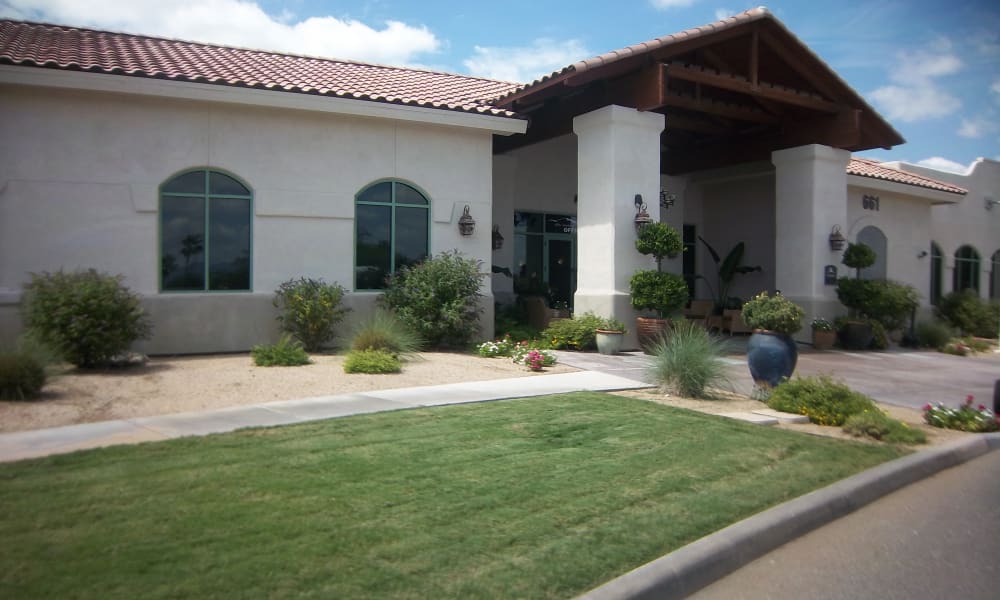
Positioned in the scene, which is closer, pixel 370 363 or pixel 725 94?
pixel 370 363

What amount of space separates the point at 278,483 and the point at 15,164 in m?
9.89

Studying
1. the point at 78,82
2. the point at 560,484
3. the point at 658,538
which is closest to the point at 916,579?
the point at 658,538

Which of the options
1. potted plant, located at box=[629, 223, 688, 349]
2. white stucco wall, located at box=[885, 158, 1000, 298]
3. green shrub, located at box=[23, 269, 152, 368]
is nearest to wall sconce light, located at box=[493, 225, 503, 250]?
potted plant, located at box=[629, 223, 688, 349]

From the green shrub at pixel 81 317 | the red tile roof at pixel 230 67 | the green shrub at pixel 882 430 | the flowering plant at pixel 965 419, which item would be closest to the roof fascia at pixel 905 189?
the red tile roof at pixel 230 67

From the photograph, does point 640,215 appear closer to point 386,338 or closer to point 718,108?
point 718,108

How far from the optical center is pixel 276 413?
7801 mm

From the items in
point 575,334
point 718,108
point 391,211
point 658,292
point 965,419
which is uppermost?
point 718,108

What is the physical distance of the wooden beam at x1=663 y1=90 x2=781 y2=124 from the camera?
1630 cm

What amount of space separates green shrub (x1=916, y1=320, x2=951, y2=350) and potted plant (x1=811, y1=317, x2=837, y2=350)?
132 inches

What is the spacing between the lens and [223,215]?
13469 mm

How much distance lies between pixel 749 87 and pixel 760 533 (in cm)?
1324

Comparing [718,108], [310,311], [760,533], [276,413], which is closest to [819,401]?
[760,533]

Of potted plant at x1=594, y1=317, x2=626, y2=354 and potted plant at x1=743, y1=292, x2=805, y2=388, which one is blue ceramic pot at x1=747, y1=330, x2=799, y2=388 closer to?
potted plant at x1=743, y1=292, x2=805, y2=388

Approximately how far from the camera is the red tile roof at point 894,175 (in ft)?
73.6
